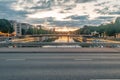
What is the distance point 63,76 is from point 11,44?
67.6 ft

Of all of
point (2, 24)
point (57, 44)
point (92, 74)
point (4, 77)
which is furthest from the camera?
point (2, 24)

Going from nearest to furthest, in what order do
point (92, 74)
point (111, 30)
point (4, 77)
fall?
point (4, 77), point (92, 74), point (111, 30)

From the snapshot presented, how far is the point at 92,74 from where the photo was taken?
423 inches

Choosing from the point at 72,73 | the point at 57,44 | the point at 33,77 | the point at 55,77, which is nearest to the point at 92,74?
the point at 72,73

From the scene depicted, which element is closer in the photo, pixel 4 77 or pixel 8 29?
pixel 4 77

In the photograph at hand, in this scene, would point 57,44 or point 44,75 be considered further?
point 57,44

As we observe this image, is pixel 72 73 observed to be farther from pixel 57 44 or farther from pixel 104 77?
pixel 57 44

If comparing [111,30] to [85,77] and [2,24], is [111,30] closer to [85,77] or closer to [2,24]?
[2,24]

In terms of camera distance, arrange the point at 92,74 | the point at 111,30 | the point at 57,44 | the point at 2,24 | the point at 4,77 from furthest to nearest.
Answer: the point at 2,24 < the point at 111,30 < the point at 57,44 < the point at 92,74 < the point at 4,77

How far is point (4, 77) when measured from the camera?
32.9 feet

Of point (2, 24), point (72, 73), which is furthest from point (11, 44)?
point (2, 24)

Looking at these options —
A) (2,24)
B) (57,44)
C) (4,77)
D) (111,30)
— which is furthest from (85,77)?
(2,24)

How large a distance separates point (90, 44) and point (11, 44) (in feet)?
26.7

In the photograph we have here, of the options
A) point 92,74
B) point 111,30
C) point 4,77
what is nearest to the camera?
point 4,77
